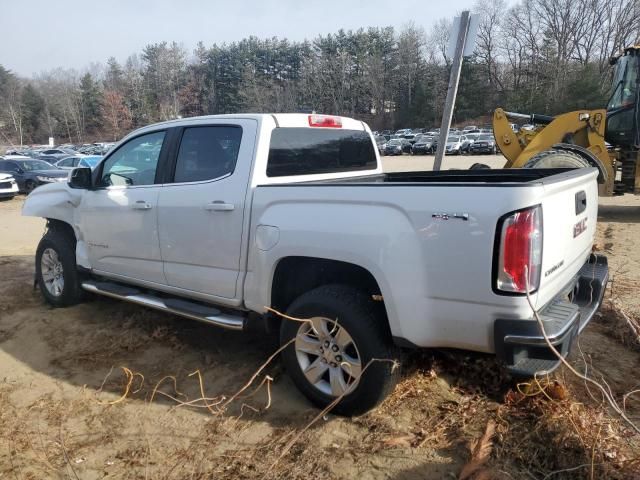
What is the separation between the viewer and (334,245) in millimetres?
2986

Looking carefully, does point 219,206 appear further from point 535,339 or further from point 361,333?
point 535,339

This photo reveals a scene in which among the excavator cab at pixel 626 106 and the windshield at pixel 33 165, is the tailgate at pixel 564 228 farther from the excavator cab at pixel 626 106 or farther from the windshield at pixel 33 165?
the windshield at pixel 33 165

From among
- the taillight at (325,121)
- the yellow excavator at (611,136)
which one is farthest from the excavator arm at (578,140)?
the taillight at (325,121)

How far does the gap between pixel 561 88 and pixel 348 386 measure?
199 feet

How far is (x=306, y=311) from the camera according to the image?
3.18 metres

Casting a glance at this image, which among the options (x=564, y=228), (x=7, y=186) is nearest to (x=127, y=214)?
(x=564, y=228)

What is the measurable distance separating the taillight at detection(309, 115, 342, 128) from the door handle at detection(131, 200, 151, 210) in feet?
4.86

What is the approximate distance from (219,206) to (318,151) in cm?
106

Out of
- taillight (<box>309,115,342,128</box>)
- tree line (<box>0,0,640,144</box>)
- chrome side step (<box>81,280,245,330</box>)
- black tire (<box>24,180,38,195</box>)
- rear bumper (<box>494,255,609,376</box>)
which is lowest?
chrome side step (<box>81,280,245,330</box>)

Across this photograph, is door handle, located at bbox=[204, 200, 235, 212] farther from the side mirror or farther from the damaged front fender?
the damaged front fender

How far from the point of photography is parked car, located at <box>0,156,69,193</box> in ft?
60.7

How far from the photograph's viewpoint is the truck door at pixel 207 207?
3.61 metres

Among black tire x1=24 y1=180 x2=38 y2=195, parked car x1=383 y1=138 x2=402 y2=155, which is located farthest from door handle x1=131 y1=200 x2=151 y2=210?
parked car x1=383 y1=138 x2=402 y2=155

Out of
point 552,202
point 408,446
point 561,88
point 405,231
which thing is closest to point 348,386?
point 408,446
